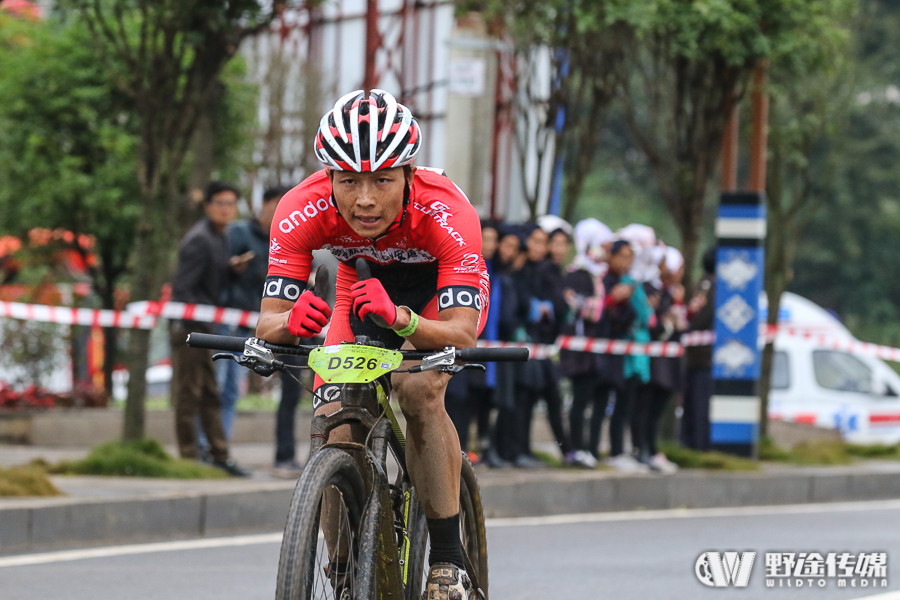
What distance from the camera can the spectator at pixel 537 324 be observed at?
13.2 meters

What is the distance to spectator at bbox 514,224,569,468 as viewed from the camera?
1317 cm

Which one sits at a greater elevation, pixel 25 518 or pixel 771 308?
pixel 771 308

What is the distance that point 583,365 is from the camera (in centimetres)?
1348

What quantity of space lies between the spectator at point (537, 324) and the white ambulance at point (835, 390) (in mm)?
7948

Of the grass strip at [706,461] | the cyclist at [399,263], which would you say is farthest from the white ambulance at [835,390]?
the cyclist at [399,263]

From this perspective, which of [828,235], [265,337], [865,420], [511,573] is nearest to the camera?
[265,337]

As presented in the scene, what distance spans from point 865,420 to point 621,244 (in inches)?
327

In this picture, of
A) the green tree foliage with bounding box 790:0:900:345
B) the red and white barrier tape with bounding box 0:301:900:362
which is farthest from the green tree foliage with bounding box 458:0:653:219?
the green tree foliage with bounding box 790:0:900:345

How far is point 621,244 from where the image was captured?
13.6 meters

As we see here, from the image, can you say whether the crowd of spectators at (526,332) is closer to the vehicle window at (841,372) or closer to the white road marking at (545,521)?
the white road marking at (545,521)

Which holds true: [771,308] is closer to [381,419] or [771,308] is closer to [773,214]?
[773,214]

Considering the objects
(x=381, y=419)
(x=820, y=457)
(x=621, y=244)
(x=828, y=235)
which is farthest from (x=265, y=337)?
(x=828, y=235)

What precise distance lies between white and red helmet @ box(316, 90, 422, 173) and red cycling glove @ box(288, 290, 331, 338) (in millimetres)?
468

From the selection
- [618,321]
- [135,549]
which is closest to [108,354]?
[618,321]
